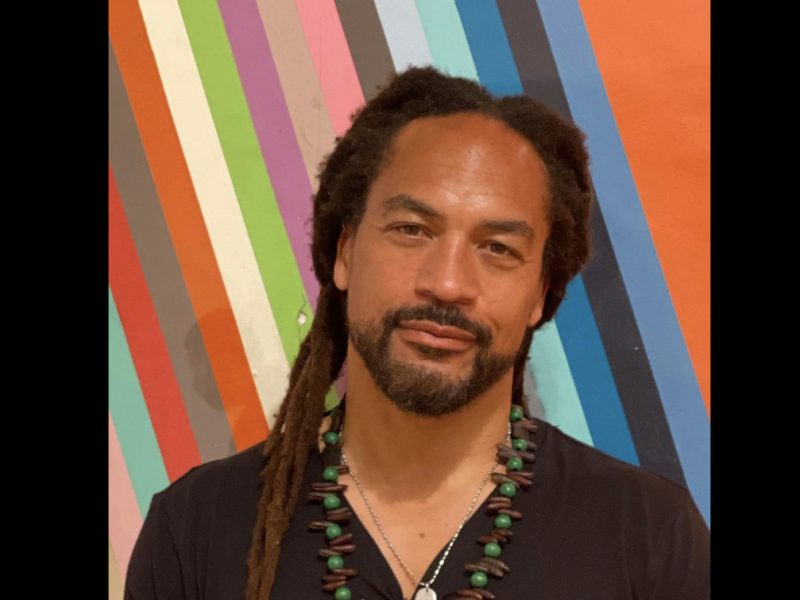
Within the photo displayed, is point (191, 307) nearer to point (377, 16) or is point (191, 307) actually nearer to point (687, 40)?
point (377, 16)

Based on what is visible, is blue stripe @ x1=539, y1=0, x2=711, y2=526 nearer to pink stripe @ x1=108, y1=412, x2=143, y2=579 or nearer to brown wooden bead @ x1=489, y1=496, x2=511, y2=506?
brown wooden bead @ x1=489, y1=496, x2=511, y2=506

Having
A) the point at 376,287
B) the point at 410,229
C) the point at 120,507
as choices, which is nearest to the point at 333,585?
the point at 376,287

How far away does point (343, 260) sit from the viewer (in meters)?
1.59

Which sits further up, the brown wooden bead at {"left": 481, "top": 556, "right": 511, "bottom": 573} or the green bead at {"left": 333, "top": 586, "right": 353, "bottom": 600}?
the green bead at {"left": 333, "top": 586, "right": 353, "bottom": 600}

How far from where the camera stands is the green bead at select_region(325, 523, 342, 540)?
4.78ft

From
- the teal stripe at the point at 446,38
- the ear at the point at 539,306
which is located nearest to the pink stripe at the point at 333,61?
the teal stripe at the point at 446,38

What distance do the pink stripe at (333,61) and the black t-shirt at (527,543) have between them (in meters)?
0.73

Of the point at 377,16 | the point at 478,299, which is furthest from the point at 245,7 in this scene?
the point at 478,299

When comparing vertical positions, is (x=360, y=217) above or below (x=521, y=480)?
above

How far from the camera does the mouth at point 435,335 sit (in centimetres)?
141

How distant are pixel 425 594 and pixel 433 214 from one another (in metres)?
0.59

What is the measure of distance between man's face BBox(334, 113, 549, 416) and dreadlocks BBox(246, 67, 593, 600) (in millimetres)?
54

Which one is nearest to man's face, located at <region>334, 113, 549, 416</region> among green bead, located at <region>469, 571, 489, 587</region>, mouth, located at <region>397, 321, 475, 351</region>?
mouth, located at <region>397, 321, 475, 351</region>

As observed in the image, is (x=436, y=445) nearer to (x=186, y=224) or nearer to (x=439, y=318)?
(x=439, y=318)
